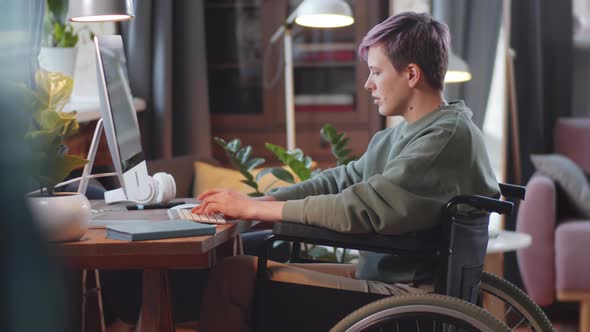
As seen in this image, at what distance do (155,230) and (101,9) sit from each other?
1.72 feet

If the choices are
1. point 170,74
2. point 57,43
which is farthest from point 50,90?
point 170,74

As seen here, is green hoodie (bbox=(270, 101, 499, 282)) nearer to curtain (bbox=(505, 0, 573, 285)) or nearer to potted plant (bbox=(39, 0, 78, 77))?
potted plant (bbox=(39, 0, 78, 77))

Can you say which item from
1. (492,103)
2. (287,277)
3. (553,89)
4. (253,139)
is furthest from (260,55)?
(287,277)

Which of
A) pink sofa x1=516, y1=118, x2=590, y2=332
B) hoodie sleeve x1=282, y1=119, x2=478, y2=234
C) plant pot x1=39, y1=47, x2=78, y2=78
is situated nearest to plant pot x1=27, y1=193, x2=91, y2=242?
hoodie sleeve x1=282, y1=119, x2=478, y2=234

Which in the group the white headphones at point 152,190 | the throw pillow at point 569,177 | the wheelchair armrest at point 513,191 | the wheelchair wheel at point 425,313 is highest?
the wheelchair armrest at point 513,191

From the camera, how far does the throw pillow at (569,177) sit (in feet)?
11.3

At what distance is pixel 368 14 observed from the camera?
13.6 ft

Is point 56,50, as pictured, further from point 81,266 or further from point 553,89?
point 553,89

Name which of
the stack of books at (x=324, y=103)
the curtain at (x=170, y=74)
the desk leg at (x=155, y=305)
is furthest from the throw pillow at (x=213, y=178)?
the desk leg at (x=155, y=305)

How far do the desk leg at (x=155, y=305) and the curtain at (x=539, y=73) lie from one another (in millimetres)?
2617

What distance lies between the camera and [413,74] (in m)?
1.58

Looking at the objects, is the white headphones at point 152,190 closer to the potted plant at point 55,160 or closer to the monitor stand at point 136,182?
the monitor stand at point 136,182

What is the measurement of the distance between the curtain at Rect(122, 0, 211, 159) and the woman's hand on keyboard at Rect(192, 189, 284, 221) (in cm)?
201

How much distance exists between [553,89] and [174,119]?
75.0 inches
